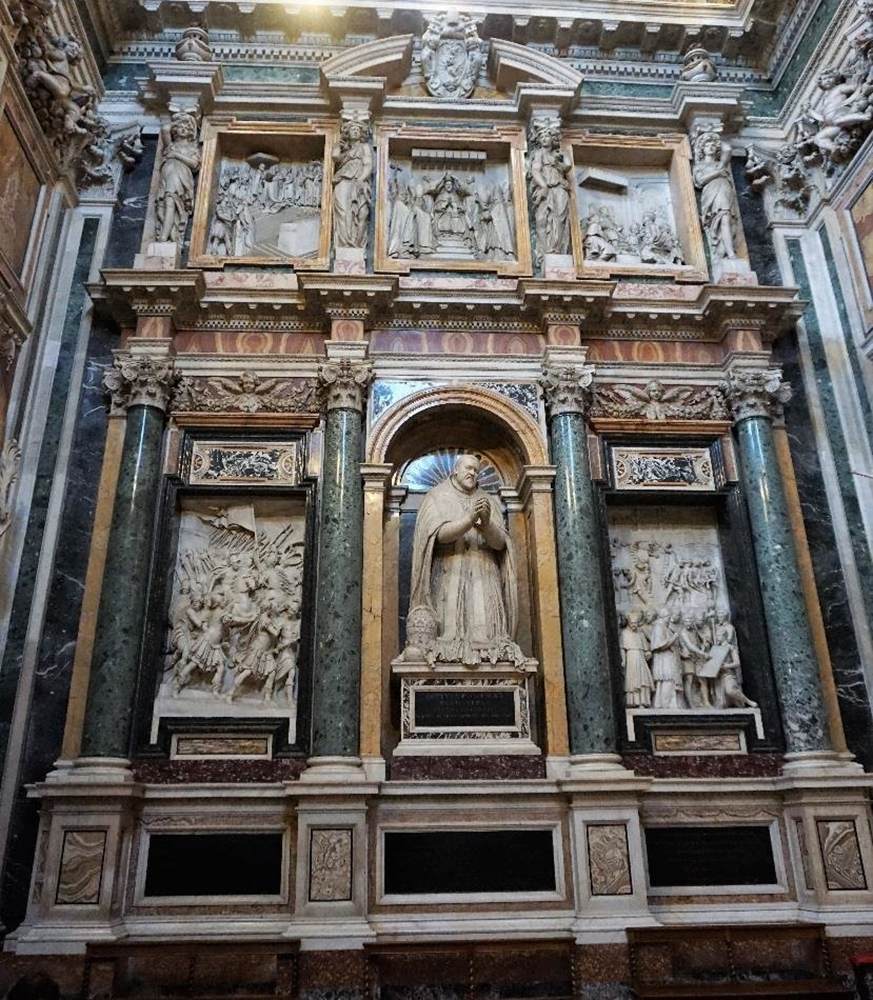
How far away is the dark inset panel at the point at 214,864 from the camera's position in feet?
25.8

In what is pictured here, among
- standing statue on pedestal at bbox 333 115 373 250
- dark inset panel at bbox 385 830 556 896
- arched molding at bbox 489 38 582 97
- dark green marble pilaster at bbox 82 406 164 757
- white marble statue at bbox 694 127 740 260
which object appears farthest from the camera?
arched molding at bbox 489 38 582 97

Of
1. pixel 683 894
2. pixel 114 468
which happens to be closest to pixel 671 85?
pixel 114 468

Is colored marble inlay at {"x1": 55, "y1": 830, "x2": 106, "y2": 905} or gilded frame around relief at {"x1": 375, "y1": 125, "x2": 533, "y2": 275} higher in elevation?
gilded frame around relief at {"x1": 375, "y1": 125, "x2": 533, "y2": 275}

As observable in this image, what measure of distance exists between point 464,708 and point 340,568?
177 cm

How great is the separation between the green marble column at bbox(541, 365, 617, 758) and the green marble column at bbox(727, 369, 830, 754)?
5.30ft

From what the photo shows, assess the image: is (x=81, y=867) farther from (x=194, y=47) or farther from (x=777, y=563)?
(x=194, y=47)

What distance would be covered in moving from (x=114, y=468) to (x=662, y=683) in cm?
584

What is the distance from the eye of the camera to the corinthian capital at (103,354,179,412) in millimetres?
9258

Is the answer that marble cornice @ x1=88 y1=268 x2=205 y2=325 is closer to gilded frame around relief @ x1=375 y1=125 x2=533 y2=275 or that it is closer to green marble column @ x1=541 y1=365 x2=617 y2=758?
gilded frame around relief @ x1=375 y1=125 x2=533 y2=275

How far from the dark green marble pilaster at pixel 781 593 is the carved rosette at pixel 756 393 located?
10 centimetres

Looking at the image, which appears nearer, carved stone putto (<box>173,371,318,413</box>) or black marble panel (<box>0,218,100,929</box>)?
black marble panel (<box>0,218,100,929</box>)

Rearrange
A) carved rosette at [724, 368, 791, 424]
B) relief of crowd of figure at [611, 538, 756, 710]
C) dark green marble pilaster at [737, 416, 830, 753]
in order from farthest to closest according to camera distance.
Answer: carved rosette at [724, 368, 791, 424]
relief of crowd of figure at [611, 538, 756, 710]
dark green marble pilaster at [737, 416, 830, 753]

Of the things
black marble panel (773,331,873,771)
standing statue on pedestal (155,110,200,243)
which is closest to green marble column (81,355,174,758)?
standing statue on pedestal (155,110,200,243)

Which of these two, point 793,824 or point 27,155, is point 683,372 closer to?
point 793,824
